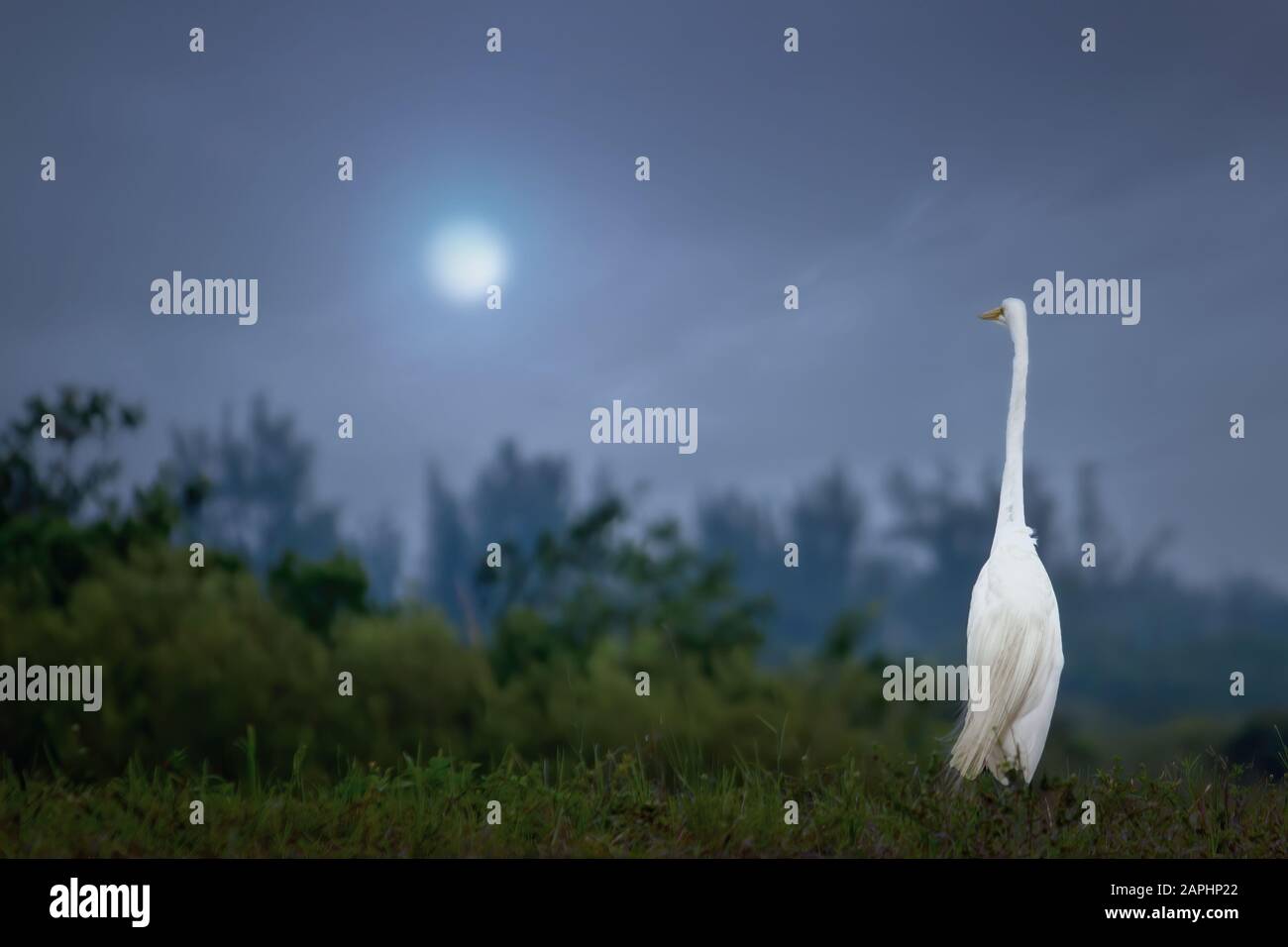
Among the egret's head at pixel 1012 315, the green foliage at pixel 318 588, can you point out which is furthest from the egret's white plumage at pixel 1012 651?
the green foliage at pixel 318 588

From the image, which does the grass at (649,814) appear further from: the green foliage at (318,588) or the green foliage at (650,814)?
the green foliage at (318,588)

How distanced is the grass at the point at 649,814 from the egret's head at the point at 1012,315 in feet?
8.13

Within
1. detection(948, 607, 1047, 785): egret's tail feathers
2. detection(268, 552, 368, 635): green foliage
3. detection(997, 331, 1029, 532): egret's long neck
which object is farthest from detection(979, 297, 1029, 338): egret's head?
detection(268, 552, 368, 635): green foliage

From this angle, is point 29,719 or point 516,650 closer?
point 29,719

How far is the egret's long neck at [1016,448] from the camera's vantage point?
5832 mm

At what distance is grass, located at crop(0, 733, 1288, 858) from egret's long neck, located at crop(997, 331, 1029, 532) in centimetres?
144

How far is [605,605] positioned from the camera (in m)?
6.88

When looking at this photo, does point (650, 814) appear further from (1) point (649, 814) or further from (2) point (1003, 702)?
(2) point (1003, 702)

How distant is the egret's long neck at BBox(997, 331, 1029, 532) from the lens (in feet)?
19.1

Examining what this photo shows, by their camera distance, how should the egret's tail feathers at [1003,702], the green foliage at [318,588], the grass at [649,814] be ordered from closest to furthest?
the grass at [649,814]
the egret's tail feathers at [1003,702]
the green foliage at [318,588]
